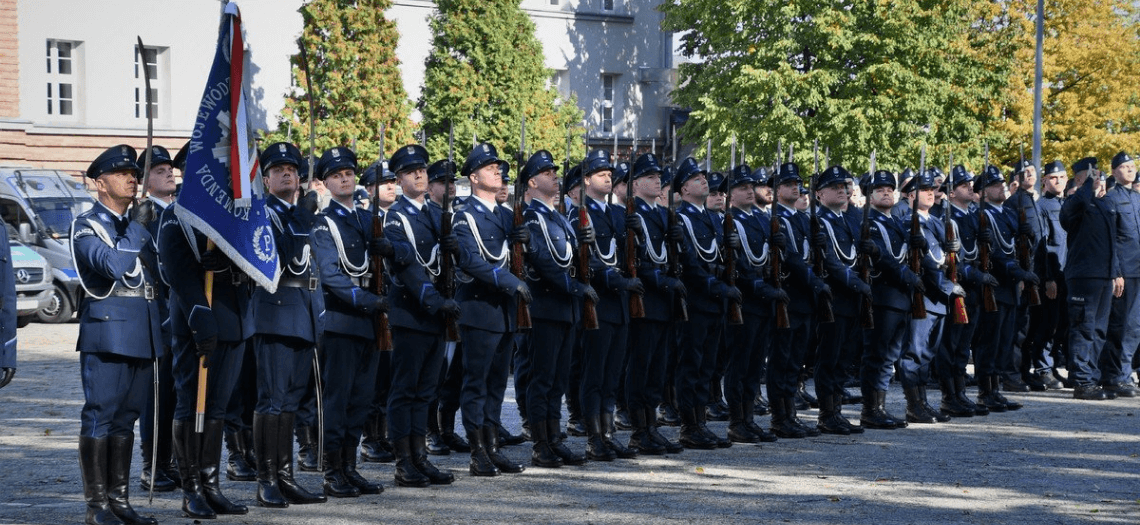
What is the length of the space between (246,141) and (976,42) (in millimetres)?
29832

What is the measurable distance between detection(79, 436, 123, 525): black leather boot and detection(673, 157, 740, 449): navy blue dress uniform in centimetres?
458

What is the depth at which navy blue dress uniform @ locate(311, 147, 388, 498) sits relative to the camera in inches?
355

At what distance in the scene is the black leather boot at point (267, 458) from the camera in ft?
27.9

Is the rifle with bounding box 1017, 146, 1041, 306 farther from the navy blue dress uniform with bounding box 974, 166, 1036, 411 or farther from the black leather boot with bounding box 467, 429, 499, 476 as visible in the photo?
the black leather boot with bounding box 467, 429, 499, 476

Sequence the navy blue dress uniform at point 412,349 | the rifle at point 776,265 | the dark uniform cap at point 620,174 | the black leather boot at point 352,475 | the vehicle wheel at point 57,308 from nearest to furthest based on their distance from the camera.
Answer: the black leather boot at point 352,475, the navy blue dress uniform at point 412,349, the rifle at point 776,265, the dark uniform cap at point 620,174, the vehicle wheel at point 57,308

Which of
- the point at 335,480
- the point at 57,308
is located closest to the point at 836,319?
the point at 335,480

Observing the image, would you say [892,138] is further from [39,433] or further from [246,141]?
[246,141]

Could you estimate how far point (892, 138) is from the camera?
34938mm

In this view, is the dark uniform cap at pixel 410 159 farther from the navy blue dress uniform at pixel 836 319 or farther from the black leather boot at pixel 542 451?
the navy blue dress uniform at pixel 836 319

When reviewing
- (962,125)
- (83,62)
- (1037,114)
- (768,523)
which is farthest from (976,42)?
(768,523)

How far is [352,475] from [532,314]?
1748mm

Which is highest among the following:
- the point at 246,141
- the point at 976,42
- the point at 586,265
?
the point at 976,42

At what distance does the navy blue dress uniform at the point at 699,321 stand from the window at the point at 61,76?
2965 centimetres

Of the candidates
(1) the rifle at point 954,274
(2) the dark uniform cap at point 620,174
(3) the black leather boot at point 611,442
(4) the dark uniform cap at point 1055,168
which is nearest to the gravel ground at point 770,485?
(3) the black leather boot at point 611,442
